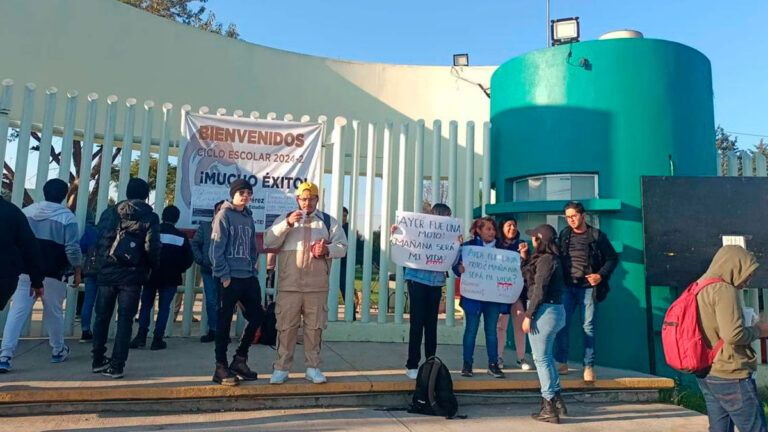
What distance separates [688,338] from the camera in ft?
11.0

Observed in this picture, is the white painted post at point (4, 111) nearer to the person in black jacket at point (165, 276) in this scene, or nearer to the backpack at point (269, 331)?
the person in black jacket at point (165, 276)

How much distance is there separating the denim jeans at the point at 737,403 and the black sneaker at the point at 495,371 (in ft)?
7.40

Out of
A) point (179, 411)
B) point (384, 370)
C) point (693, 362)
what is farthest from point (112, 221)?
point (693, 362)

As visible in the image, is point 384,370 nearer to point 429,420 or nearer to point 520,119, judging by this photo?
point 429,420

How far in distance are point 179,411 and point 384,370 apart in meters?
2.03

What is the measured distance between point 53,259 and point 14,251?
0.87 m

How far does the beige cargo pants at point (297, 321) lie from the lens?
475 cm

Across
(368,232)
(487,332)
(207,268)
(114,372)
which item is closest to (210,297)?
(207,268)

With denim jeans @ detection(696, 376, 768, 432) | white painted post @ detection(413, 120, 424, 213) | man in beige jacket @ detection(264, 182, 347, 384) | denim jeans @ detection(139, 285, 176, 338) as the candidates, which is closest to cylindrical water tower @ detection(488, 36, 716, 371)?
white painted post @ detection(413, 120, 424, 213)

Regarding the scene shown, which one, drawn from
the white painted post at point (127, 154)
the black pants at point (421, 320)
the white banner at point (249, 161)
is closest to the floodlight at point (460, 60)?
the white banner at point (249, 161)

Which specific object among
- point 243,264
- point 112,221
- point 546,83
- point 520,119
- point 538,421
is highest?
point 546,83

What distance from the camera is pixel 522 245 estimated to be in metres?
5.76

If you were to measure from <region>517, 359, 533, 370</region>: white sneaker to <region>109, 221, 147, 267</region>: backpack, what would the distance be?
4.17 m

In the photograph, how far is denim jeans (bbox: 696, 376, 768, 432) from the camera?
3256 millimetres
